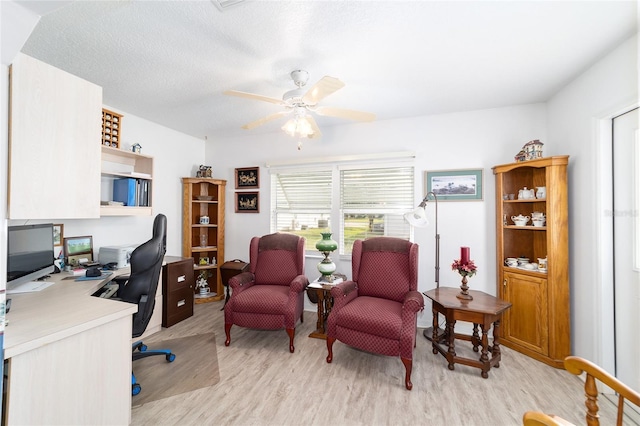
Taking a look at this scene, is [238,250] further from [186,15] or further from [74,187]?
[186,15]

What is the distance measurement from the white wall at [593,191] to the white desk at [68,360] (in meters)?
3.40

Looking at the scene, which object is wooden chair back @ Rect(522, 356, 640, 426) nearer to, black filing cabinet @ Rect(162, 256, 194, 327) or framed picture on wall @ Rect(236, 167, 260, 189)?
black filing cabinet @ Rect(162, 256, 194, 327)

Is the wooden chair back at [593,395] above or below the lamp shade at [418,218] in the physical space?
below

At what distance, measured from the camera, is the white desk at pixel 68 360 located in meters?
1.10

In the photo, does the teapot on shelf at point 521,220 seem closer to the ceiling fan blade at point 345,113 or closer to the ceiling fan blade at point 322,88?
the ceiling fan blade at point 345,113

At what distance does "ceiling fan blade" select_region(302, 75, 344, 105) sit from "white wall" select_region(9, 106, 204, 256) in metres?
2.53

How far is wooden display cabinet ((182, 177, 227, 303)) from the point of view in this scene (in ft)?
12.7

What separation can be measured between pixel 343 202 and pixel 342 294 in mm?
1468

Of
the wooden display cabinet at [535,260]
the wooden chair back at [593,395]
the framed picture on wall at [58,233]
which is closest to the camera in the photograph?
the wooden chair back at [593,395]

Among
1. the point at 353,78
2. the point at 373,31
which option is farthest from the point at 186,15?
the point at 353,78

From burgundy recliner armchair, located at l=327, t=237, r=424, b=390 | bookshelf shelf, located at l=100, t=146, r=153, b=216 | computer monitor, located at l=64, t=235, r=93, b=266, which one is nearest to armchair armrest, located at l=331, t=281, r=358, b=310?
burgundy recliner armchair, located at l=327, t=237, r=424, b=390

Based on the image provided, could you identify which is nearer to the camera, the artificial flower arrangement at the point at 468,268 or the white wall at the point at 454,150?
the artificial flower arrangement at the point at 468,268

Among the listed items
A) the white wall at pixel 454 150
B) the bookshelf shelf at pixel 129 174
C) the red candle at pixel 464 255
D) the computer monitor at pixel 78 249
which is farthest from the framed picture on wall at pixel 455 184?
the computer monitor at pixel 78 249

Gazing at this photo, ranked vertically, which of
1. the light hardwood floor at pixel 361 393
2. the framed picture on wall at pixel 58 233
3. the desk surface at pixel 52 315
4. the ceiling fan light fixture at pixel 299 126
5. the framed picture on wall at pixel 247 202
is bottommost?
the light hardwood floor at pixel 361 393
